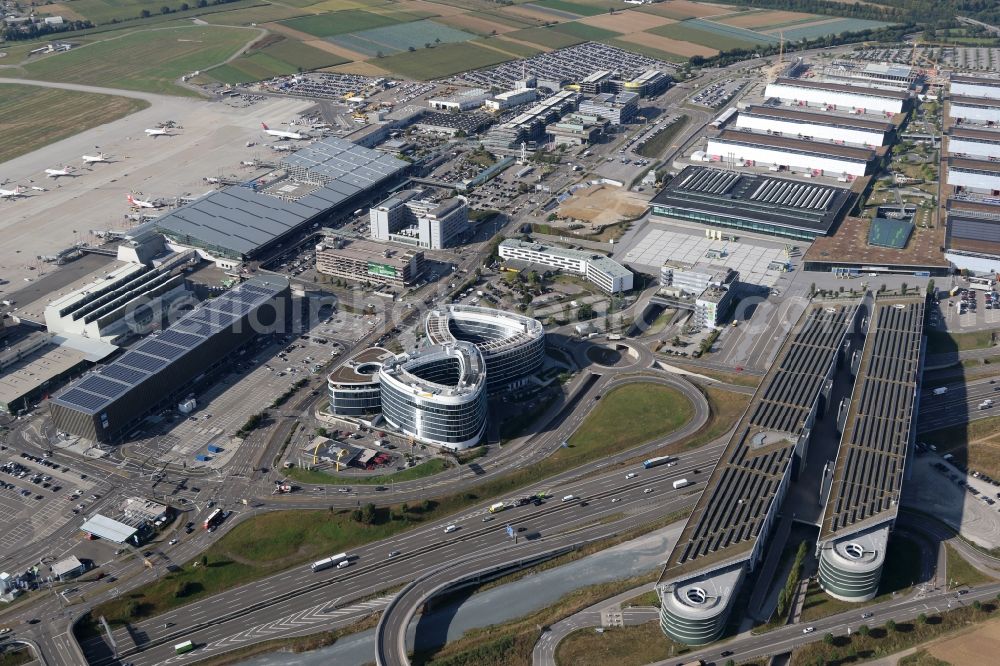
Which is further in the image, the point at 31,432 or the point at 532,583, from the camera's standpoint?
the point at 31,432

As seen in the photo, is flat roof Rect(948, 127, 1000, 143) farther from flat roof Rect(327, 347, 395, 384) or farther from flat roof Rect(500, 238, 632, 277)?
flat roof Rect(327, 347, 395, 384)

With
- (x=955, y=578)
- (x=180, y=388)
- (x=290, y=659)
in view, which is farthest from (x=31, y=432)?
(x=955, y=578)

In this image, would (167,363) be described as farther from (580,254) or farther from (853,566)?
(853,566)

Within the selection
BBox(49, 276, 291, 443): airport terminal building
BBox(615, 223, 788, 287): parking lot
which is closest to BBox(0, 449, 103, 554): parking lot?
BBox(49, 276, 291, 443): airport terminal building

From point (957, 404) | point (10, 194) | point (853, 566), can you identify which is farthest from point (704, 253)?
point (10, 194)

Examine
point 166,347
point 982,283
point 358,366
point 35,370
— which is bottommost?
point 35,370

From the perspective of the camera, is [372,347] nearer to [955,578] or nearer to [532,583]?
[532,583]
